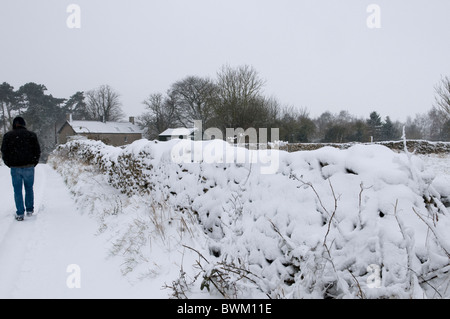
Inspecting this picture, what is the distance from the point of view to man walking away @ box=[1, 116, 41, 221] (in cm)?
501

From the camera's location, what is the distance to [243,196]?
282 centimetres

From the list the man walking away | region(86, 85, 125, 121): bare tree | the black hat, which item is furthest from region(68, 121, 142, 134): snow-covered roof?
the man walking away

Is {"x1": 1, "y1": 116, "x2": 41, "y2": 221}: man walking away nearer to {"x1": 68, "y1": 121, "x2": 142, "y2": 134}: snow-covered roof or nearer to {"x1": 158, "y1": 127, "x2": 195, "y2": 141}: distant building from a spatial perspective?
{"x1": 158, "y1": 127, "x2": 195, "y2": 141}: distant building

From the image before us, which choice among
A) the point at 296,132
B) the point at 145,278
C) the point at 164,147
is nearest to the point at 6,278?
the point at 145,278

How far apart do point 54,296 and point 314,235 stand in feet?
8.64

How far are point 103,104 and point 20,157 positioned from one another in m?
64.6

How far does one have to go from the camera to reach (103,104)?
63.4 meters

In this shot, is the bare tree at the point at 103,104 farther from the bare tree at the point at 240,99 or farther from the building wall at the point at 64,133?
the bare tree at the point at 240,99

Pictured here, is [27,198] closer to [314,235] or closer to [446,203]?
[314,235]

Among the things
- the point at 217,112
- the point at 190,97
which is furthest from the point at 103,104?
the point at 217,112

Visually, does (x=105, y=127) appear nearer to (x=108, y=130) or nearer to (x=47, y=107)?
(x=108, y=130)

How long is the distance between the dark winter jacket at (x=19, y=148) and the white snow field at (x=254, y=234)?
3.60ft

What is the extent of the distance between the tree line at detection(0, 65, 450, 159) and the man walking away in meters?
16.6

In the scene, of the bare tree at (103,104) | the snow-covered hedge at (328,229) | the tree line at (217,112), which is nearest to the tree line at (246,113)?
the tree line at (217,112)
